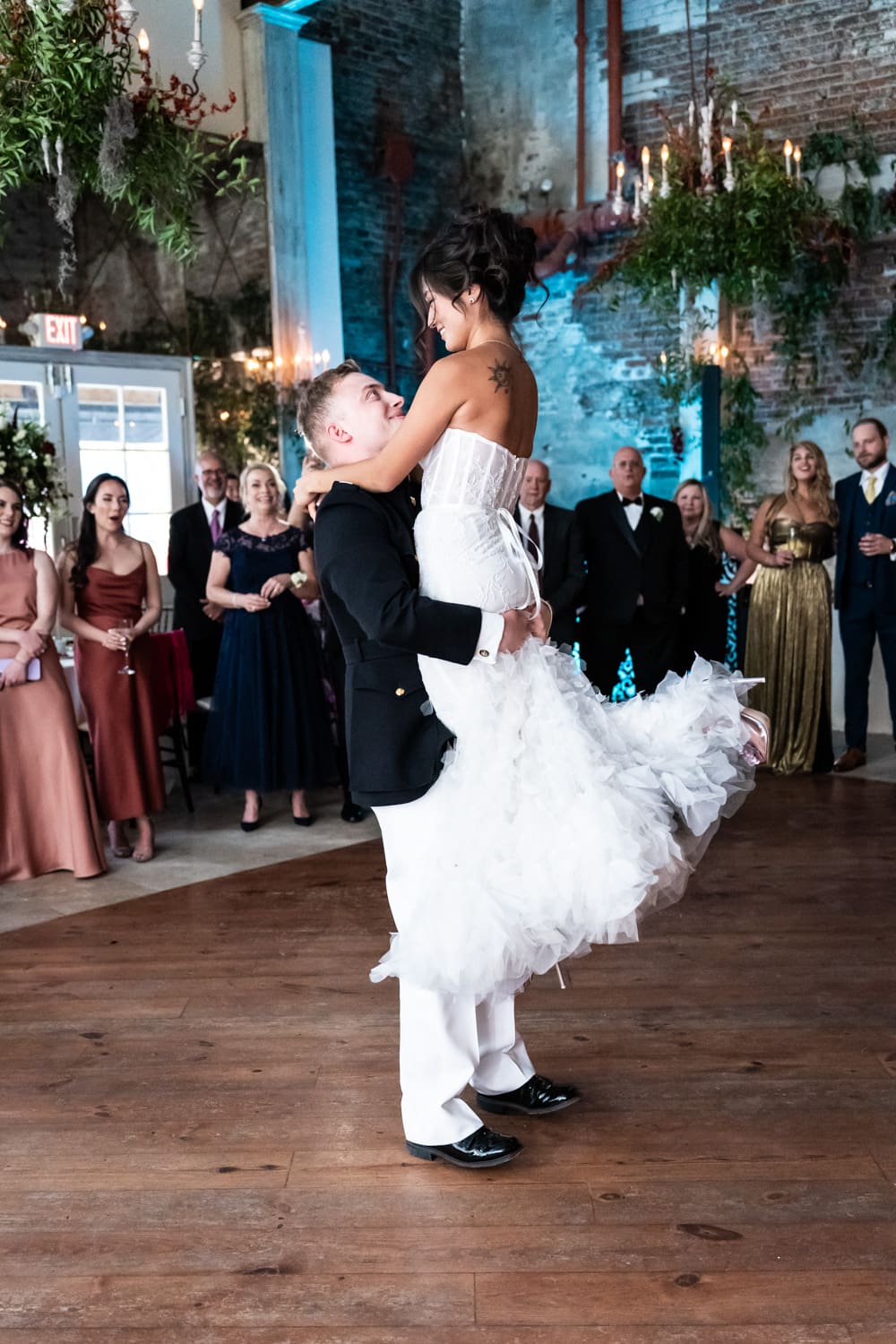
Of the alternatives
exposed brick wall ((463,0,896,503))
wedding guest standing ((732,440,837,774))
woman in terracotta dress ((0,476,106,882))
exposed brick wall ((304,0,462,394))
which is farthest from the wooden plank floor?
exposed brick wall ((304,0,462,394))

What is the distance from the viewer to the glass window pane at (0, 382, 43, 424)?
7.89 m

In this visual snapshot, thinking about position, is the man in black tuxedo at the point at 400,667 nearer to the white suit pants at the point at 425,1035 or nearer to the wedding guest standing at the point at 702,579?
the white suit pants at the point at 425,1035

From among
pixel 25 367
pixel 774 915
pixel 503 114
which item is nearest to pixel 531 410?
pixel 774 915

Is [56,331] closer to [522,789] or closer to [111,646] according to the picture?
[111,646]

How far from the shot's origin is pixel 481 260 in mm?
2301

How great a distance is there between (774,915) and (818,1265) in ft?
6.92

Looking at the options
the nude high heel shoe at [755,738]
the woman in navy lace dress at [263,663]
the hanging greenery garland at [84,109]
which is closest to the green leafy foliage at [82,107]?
the hanging greenery garland at [84,109]

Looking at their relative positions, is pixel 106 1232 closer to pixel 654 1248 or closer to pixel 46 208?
pixel 654 1248

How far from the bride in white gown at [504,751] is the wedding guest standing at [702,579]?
185 inches

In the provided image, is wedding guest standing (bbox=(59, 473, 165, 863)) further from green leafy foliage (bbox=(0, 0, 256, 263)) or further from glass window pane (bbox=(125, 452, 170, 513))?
glass window pane (bbox=(125, 452, 170, 513))

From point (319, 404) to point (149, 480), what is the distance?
6.57m

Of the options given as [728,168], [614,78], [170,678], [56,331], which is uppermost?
[614,78]

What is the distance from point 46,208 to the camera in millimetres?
7992

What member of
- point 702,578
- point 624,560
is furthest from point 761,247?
point 624,560
